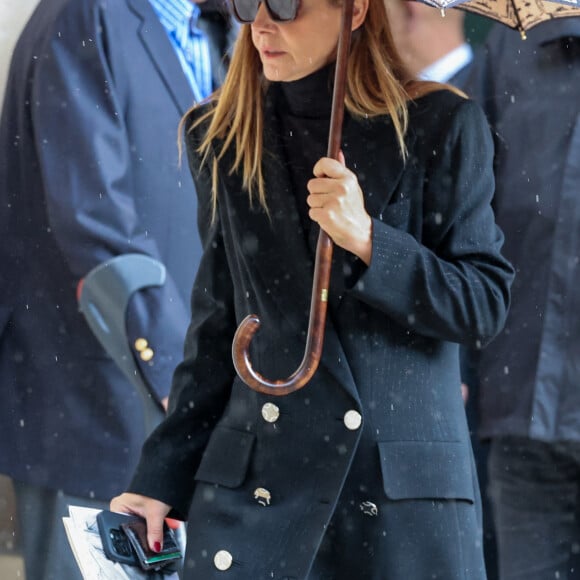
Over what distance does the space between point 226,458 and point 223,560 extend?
0.20 metres

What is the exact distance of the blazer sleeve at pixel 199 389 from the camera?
10.4 feet

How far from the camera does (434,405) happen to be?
9.66 feet

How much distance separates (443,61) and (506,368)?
46.4 inches

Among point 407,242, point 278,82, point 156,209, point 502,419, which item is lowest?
point 502,419

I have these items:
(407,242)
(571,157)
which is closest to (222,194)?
(407,242)

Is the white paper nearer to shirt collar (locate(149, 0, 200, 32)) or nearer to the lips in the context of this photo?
the lips

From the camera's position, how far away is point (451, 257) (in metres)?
2.97

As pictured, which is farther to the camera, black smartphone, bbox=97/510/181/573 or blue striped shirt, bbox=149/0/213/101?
blue striped shirt, bbox=149/0/213/101

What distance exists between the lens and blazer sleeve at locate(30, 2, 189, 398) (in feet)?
14.4

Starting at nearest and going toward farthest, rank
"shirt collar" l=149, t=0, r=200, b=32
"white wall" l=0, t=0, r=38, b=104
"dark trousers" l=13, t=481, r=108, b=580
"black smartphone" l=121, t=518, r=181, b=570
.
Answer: "black smartphone" l=121, t=518, r=181, b=570
"dark trousers" l=13, t=481, r=108, b=580
"shirt collar" l=149, t=0, r=200, b=32
"white wall" l=0, t=0, r=38, b=104

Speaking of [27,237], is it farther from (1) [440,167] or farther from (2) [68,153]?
(1) [440,167]

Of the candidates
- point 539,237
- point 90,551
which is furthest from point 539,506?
point 90,551

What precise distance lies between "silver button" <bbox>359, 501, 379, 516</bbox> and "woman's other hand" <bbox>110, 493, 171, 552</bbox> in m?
0.47

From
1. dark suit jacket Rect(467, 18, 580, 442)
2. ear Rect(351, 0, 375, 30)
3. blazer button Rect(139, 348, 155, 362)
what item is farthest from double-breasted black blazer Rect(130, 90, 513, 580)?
blazer button Rect(139, 348, 155, 362)
